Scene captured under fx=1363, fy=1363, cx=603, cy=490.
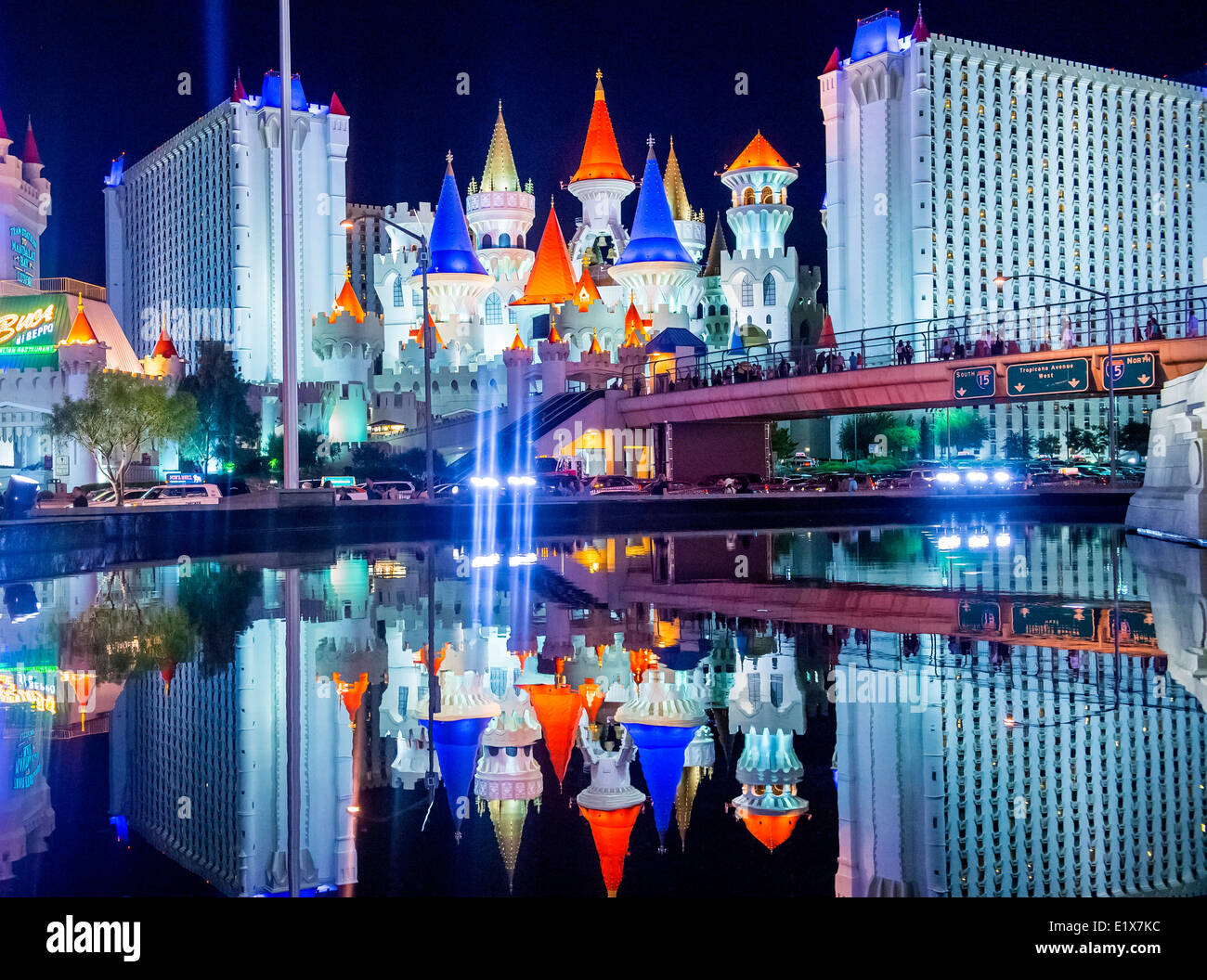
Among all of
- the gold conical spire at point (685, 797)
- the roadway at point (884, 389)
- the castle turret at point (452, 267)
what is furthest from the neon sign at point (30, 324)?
the gold conical spire at point (685, 797)

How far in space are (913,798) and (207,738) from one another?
3.40m

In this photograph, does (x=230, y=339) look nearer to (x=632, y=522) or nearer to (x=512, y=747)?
(x=632, y=522)

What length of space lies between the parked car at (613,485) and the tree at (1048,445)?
49.1 meters

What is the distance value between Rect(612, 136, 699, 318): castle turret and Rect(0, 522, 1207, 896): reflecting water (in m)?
63.6

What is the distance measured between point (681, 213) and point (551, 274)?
61.1 feet

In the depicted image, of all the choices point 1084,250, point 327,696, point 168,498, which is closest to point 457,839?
point 327,696

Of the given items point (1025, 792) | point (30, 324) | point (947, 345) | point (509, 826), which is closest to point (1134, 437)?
point (947, 345)

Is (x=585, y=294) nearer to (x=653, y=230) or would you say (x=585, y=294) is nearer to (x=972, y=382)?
(x=653, y=230)

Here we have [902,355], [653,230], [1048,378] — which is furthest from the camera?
[653,230]

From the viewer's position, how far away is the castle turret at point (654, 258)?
7519 centimetres

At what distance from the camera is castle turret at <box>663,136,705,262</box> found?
306 feet

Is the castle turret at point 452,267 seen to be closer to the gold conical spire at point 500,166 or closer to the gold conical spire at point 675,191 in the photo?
the gold conical spire at point 500,166

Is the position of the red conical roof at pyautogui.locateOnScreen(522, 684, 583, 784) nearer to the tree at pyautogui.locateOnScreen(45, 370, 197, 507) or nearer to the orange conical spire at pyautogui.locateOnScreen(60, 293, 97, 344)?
the tree at pyautogui.locateOnScreen(45, 370, 197, 507)

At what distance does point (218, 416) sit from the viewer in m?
58.2
